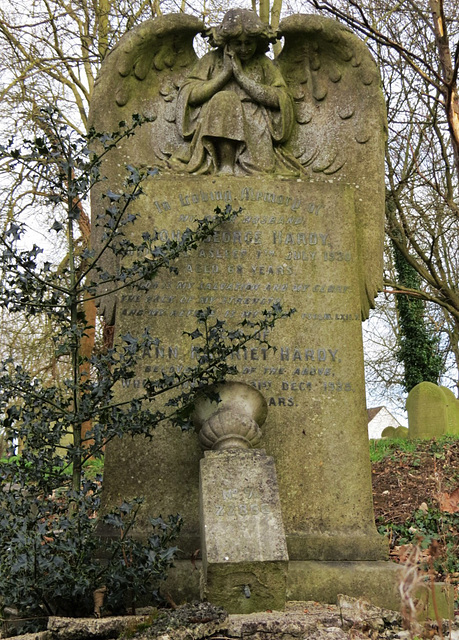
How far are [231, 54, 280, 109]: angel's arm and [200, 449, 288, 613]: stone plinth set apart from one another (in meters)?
2.90

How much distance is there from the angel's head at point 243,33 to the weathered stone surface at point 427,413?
30.2 feet

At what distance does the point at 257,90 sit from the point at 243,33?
0.46 metres

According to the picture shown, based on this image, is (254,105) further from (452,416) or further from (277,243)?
(452,416)

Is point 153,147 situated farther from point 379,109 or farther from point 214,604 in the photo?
point 214,604

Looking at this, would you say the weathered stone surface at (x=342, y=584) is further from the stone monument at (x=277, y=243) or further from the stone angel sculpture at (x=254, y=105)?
the stone angel sculpture at (x=254, y=105)

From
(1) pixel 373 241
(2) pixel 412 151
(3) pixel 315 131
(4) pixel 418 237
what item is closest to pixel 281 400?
(1) pixel 373 241

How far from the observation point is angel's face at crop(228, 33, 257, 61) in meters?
5.89

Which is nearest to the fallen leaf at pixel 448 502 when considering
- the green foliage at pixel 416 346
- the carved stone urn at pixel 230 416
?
the carved stone urn at pixel 230 416

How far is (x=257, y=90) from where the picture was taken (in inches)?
230

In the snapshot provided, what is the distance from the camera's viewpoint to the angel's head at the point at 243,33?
19.2ft

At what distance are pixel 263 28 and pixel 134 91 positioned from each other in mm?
1096

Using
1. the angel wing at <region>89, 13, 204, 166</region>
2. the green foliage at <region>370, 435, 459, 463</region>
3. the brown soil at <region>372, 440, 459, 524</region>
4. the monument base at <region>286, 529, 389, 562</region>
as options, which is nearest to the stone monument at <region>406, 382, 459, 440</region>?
the green foliage at <region>370, 435, 459, 463</region>

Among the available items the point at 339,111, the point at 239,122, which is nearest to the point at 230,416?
the point at 239,122

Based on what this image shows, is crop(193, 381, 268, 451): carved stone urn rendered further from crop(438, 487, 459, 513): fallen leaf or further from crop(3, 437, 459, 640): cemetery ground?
crop(438, 487, 459, 513): fallen leaf
